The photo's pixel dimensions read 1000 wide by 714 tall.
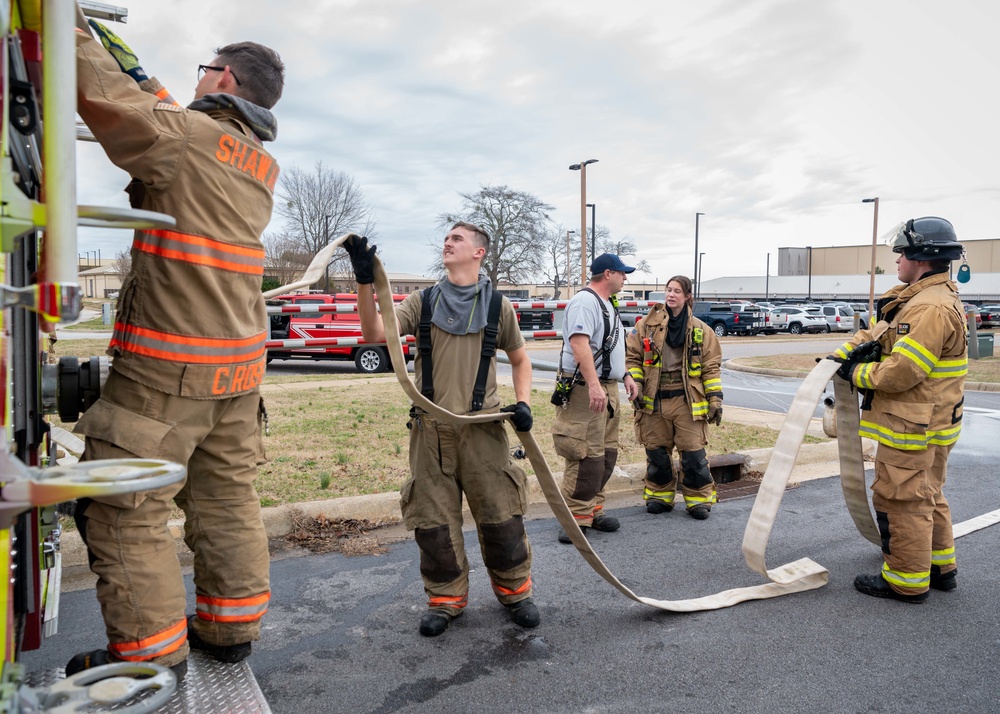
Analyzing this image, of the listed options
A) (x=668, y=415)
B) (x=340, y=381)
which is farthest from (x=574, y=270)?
(x=668, y=415)

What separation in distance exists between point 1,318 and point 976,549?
522 centimetres

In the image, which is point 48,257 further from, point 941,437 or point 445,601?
point 941,437

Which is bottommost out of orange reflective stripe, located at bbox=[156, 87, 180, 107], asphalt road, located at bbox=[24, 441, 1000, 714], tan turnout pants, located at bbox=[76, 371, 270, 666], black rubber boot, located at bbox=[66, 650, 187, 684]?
asphalt road, located at bbox=[24, 441, 1000, 714]

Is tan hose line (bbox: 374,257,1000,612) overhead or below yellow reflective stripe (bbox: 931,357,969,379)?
below

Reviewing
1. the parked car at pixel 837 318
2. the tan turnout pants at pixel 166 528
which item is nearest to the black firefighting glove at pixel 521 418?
the tan turnout pants at pixel 166 528

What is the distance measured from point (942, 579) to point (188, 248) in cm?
406

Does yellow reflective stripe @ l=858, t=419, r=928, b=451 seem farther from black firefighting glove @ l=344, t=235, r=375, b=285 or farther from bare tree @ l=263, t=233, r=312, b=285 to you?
bare tree @ l=263, t=233, r=312, b=285

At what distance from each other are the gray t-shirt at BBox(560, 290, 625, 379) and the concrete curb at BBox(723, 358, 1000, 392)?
12.0 metres

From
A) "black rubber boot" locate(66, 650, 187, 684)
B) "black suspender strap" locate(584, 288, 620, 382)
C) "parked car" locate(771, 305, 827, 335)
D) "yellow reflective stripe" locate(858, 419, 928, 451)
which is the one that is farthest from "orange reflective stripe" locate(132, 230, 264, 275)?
"parked car" locate(771, 305, 827, 335)

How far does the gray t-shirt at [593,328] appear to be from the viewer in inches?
194

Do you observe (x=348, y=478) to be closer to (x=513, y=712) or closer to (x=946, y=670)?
(x=513, y=712)

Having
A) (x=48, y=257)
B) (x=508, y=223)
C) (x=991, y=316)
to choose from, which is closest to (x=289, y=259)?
(x=508, y=223)

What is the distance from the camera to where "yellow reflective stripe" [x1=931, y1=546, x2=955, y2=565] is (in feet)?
12.9

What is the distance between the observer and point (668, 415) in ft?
18.2
